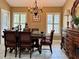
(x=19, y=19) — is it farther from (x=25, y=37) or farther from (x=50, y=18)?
(x=25, y=37)

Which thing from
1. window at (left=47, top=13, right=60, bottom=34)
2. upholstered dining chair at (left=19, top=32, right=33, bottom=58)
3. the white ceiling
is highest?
the white ceiling

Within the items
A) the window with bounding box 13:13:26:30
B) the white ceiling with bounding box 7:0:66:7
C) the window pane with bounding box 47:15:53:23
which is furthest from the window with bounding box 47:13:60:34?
the window with bounding box 13:13:26:30

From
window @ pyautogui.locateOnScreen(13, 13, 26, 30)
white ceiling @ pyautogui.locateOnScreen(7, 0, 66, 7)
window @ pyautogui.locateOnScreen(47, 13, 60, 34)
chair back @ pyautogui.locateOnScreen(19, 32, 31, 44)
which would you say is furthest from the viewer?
window @ pyautogui.locateOnScreen(13, 13, 26, 30)

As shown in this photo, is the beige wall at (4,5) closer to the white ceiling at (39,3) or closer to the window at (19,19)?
the white ceiling at (39,3)

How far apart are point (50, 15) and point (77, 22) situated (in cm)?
691

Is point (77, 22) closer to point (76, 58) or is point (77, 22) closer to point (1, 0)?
point (76, 58)

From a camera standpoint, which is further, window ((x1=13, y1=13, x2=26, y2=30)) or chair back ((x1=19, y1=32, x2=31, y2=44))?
window ((x1=13, y1=13, x2=26, y2=30))

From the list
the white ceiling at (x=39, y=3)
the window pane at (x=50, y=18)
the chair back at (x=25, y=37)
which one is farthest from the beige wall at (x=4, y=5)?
the chair back at (x=25, y=37)

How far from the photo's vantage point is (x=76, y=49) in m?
5.29

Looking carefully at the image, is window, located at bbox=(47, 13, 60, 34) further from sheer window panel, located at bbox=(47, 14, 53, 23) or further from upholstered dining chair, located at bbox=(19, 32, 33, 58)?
upholstered dining chair, located at bbox=(19, 32, 33, 58)

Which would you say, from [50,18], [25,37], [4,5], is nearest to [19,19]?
[4,5]

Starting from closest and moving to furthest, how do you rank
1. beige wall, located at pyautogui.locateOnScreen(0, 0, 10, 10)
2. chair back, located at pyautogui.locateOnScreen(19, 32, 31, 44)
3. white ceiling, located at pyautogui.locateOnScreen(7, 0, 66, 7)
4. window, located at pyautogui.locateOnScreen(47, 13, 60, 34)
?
1. chair back, located at pyautogui.locateOnScreen(19, 32, 31, 44)
2. beige wall, located at pyautogui.locateOnScreen(0, 0, 10, 10)
3. white ceiling, located at pyautogui.locateOnScreen(7, 0, 66, 7)
4. window, located at pyautogui.locateOnScreen(47, 13, 60, 34)

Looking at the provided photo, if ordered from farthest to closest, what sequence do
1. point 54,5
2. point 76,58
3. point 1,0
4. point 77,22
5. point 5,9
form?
1. point 54,5
2. point 5,9
3. point 1,0
4. point 77,22
5. point 76,58

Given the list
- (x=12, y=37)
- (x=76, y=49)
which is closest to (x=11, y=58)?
(x=12, y=37)
